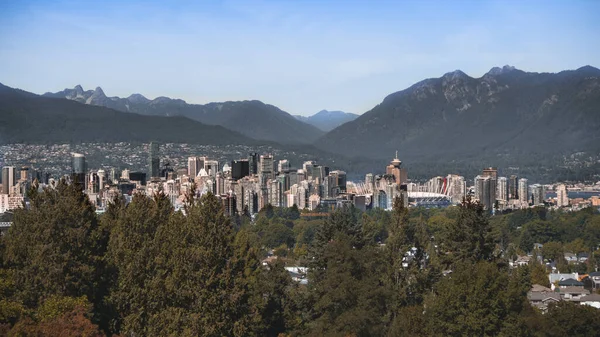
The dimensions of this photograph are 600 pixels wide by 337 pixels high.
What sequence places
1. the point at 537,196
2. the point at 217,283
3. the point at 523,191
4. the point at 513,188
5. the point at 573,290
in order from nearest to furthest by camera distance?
the point at 217,283, the point at 573,290, the point at 537,196, the point at 523,191, the point at 513,188

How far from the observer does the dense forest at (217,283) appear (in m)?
15.5

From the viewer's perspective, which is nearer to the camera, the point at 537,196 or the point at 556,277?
the point at 556,277

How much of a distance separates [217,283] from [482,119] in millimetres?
149086

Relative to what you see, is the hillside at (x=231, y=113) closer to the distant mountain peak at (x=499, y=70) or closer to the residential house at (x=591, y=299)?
the distant mountain peak at (x=499, y=70)

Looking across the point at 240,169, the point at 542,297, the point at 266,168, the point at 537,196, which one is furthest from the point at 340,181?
the point at 542,297

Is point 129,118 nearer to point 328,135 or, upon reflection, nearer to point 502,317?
point 328,135

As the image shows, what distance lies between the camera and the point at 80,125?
120312 millimetres

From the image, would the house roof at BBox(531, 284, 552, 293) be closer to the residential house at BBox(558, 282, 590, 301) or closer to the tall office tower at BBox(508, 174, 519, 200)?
the residential house at BBox(558, 282, 590, 301)

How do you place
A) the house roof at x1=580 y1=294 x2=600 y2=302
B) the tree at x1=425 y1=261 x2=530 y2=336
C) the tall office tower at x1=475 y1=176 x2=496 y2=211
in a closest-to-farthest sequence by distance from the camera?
the tree at x1=425 y1=261 x2=530 y2=336 < the house roof at x1=580 y1=294 x2=600 y2=302 < the tall office tower at x1=475 y1=176 x2=496 y2=211

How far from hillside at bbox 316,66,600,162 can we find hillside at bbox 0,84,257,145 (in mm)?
30558

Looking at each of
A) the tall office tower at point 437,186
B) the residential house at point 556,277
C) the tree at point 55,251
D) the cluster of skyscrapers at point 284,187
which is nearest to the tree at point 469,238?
the tree at point 55,251

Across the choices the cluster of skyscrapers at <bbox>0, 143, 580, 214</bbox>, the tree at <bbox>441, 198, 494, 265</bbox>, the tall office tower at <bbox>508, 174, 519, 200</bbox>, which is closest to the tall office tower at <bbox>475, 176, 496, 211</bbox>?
the cluster of skyscrapers at <bbox>0, 143, 580, 214</bbox>

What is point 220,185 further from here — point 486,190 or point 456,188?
point 456,188

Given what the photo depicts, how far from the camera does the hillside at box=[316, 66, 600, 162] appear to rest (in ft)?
470
